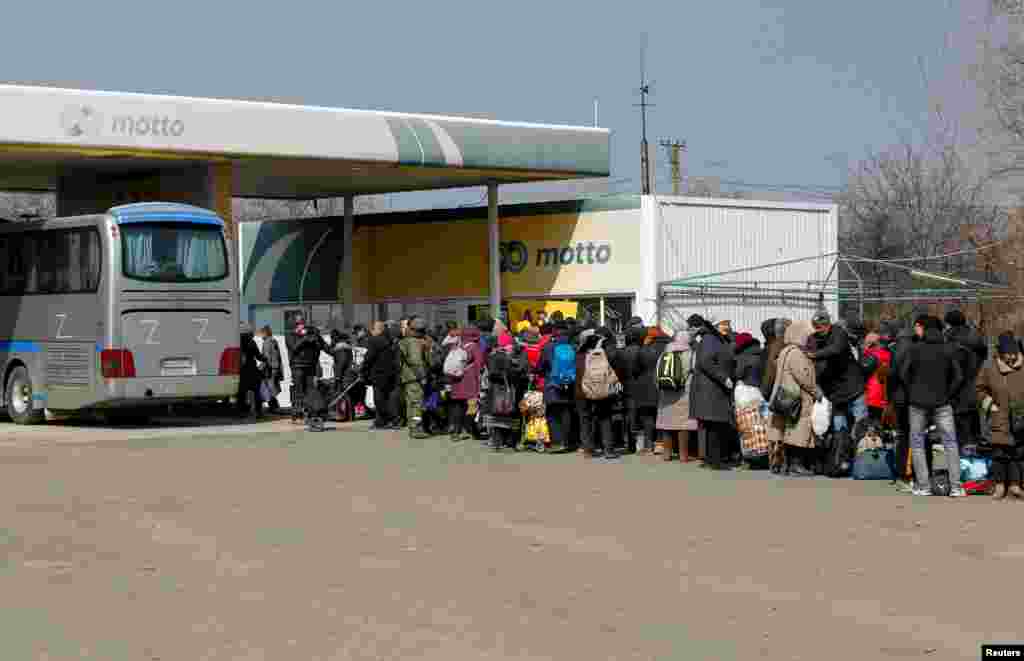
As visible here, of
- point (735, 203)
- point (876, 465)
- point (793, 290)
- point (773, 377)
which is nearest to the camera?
point (876, 465)

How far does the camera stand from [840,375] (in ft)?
57.3

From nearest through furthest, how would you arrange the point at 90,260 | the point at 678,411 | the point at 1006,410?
the point at 1006,410 < the point at 678,411 < the point at 90,260

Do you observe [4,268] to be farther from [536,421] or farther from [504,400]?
[536,421]

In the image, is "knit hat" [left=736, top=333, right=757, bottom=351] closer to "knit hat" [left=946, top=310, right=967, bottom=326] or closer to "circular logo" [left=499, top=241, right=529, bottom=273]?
"knit hat" [left=946, top=310, right=967, bottom=326]

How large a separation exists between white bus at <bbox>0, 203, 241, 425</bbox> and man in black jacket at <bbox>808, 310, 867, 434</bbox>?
11.1m

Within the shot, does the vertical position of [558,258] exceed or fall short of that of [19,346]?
it exceeds it

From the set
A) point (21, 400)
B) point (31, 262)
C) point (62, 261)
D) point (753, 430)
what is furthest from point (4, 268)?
point (753, 430)

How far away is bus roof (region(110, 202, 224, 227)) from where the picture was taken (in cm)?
2498

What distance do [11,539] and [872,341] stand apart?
9158 mm

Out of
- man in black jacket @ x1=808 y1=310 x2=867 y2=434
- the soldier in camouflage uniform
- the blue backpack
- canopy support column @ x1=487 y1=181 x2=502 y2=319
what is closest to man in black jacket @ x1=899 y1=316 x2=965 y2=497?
man in black jacket @ x1=808 y1=310 x2=867 y2=434

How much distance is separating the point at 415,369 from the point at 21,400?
754 cm

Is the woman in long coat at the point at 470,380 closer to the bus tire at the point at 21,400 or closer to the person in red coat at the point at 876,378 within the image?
the person in red coat at the point at 876,378

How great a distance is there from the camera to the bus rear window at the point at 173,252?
24.9 metres

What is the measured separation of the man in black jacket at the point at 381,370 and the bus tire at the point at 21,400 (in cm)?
562
